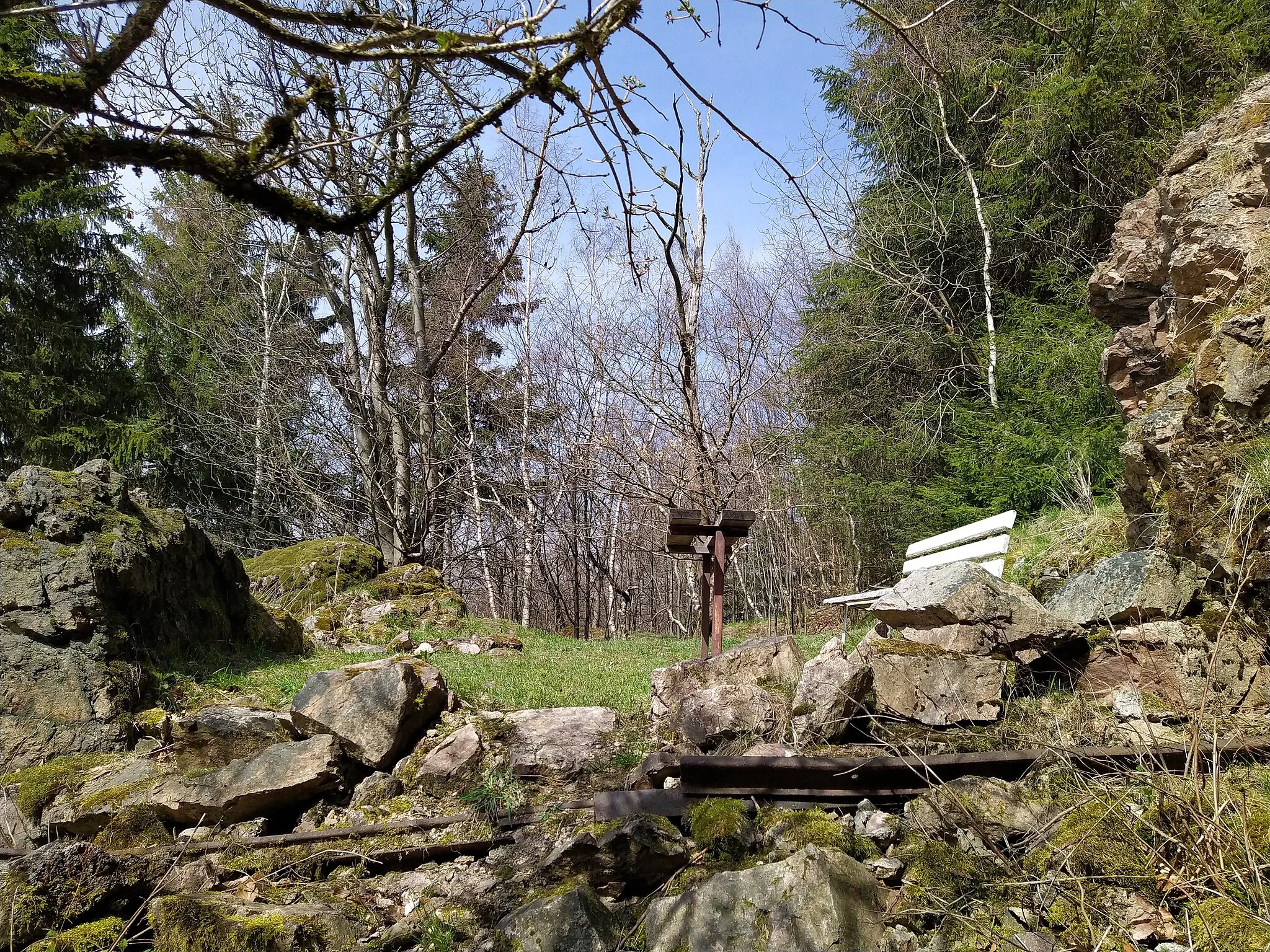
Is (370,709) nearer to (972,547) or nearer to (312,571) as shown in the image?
(972,547)

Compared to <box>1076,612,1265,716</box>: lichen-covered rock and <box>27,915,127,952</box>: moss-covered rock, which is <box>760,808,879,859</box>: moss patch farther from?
<box>27,915,127,952</box>: moss-covered rock

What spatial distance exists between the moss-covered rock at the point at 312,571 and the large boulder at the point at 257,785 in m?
6.80

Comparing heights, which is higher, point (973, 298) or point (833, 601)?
point (973, 298)

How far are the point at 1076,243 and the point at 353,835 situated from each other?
13132 mm

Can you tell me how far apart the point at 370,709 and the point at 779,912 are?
111 inches

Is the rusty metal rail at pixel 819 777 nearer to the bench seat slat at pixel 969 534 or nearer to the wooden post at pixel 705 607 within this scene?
the wooden post at pixel 705 607

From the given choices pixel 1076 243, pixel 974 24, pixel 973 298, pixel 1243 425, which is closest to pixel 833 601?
pixel 1243 425

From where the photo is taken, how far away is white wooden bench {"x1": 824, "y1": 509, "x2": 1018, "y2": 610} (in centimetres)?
643

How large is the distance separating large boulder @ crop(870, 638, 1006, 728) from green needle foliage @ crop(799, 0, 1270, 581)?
4670 mm

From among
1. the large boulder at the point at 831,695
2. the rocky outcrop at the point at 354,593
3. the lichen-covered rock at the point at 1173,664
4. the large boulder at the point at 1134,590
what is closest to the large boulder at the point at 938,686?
the large boulder at the point at 831,695

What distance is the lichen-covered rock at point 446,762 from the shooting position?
448cm

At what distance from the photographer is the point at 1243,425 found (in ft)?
14.1

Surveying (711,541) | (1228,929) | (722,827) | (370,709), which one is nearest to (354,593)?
(711,541)

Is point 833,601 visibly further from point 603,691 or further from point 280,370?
point 280,370
